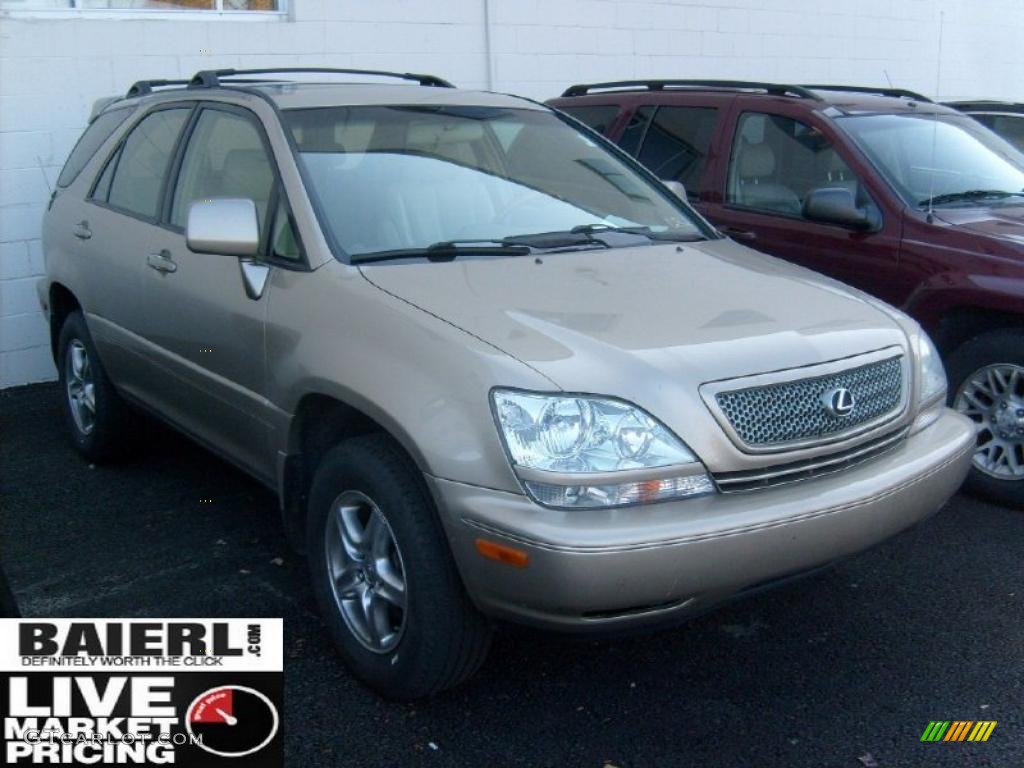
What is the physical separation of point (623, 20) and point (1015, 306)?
229 inches

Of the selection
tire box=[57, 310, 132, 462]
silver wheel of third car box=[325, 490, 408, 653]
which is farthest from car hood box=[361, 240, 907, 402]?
tire box=[57, 310, 132, 462]

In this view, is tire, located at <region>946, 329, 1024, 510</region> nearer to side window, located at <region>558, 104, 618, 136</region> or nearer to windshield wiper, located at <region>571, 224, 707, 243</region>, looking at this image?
windshield wiper, located at <region>571, 224, 707, 243</region>

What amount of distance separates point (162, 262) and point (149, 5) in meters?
3.53

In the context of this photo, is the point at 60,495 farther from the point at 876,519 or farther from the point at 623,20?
the point at 623,20

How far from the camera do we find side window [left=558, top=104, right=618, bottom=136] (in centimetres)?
711

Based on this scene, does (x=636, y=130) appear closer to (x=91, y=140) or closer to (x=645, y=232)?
(x=645, y=232)

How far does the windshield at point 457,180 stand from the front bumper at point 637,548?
1.24 m

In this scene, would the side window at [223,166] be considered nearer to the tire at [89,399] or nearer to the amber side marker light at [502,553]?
the tire at [89,399]

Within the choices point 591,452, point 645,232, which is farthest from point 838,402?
point 645,232

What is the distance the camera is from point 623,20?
10047 millimetres

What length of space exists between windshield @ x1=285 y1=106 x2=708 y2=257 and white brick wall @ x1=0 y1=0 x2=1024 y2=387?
343cm

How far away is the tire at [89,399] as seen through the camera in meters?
5.54

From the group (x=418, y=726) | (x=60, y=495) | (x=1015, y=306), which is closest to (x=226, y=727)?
(x=418, y=726)

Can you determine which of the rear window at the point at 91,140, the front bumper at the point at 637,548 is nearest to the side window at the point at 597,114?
the rear window at the point at 91,140
